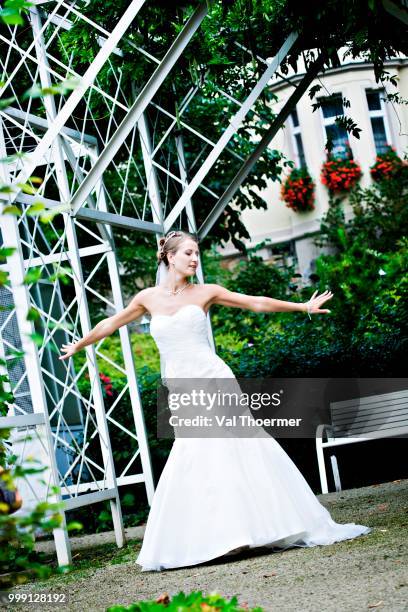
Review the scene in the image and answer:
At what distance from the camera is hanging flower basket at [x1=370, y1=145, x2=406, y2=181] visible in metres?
19.1

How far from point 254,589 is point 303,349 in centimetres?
681

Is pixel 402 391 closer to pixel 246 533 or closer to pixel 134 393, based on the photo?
pixel 134 393

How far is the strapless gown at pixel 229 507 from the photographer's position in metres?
5.72

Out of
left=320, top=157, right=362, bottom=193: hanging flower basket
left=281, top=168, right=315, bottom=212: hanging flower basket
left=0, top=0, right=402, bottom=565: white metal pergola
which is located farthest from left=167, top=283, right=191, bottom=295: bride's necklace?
left=281, top=168, right=315, bottom=212: hanging flower basket

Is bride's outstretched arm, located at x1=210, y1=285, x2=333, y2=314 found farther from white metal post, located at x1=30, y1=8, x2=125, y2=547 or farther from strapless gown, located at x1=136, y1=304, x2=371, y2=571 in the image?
white metal post, located at x1=30, y1=8, x2=125, y2=547

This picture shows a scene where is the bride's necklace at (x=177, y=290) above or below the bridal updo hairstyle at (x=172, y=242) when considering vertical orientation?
below

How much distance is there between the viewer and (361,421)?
10219 millimetres

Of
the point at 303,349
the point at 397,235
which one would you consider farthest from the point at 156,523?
the point at 397,235

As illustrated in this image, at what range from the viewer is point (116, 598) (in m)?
5.17

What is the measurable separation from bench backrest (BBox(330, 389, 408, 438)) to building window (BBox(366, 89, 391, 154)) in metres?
13.1

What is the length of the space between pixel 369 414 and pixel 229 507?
4.77m

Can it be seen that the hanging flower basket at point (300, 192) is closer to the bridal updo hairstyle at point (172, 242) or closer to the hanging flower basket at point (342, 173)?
the hanging flower basket at point (342, 173)

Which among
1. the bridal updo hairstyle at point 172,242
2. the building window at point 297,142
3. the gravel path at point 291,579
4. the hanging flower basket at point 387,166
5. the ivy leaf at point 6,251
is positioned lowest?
the gravel path at point 291,579

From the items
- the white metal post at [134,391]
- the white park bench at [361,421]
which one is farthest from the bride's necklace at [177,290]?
the white park bench at [361,421]
